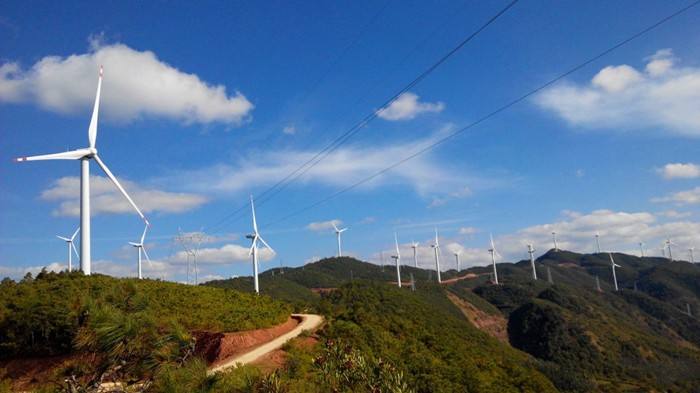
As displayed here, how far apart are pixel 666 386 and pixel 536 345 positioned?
5009cm

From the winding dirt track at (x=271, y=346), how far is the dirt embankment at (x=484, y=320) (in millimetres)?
138875

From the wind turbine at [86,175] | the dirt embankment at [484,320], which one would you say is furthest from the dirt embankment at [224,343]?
the dirt embankment at [484,320]

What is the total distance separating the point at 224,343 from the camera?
126 feet

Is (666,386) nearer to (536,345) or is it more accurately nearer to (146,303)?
(536,345)

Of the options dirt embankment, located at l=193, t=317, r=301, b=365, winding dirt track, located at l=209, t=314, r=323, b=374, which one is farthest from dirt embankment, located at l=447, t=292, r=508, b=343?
dirt embankment, located at l=193, t=317, r=301, b=365

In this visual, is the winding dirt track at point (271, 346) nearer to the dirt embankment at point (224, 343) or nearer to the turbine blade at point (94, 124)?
the dirt embankment at point (224, 343)

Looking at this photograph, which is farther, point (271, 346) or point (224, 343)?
point (271, 346)

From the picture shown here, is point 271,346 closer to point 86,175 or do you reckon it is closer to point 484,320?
point 86,175

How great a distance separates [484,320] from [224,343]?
537 feet

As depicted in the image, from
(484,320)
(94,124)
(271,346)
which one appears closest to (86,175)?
(94,124)

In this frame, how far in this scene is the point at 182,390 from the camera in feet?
39.6

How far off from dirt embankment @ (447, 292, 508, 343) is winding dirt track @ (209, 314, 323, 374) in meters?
139

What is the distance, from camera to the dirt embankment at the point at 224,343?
124 feet

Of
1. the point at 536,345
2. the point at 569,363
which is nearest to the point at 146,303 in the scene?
the point at 569,363
